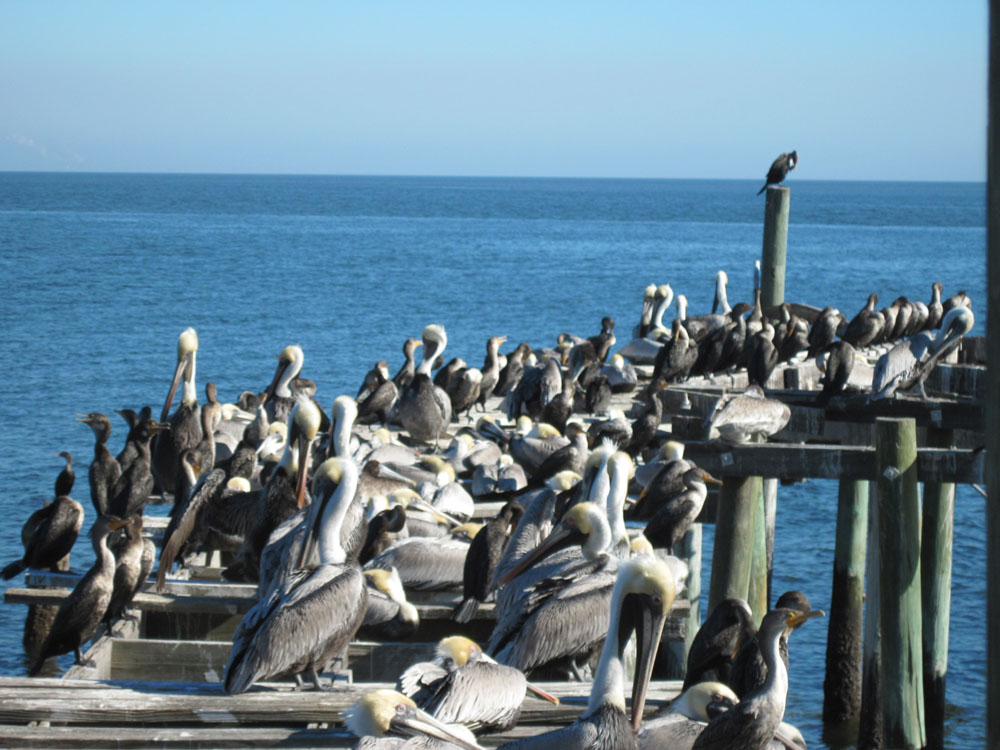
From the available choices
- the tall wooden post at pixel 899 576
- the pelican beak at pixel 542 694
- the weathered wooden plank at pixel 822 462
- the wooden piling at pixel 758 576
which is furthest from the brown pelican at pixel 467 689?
the wooden piling at pixel 758 576

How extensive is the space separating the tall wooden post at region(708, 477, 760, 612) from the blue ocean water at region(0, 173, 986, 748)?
1.84 metres

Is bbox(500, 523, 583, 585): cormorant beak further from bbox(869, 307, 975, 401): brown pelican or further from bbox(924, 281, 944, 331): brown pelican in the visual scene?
bbox(924, 281, 944, 331): brown pelican

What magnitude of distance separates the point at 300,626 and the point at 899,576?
3796 millimetres

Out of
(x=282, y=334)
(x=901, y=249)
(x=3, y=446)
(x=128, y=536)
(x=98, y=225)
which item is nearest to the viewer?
(x=128, y=536)

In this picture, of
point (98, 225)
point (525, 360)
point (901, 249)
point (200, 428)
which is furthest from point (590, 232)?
point (200, 428)

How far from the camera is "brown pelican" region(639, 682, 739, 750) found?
219 inches

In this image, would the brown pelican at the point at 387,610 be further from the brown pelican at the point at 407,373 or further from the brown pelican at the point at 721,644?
the brown pelican at the point at 407,373

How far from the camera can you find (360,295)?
159ft

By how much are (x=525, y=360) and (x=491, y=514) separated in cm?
890

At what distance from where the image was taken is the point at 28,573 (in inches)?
368

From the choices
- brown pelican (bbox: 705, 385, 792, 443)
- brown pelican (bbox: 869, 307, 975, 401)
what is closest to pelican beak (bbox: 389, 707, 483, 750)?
brown pelican (bbox: 705, 385, 792, 443)

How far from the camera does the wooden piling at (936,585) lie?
9.28 metres

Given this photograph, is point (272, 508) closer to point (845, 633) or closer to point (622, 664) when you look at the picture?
point (622, 664)

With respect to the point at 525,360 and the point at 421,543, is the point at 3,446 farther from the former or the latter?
the point at 421,543
